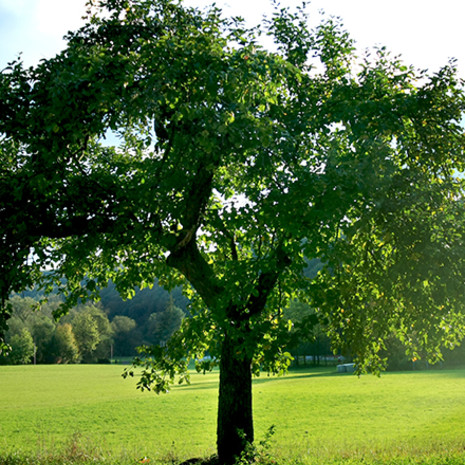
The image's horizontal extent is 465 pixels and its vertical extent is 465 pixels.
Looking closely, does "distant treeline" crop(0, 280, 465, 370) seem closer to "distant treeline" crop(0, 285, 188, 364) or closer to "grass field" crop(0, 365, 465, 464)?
"distant treeline" crop(0, 285, 188, 364)

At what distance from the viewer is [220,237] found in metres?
13.2

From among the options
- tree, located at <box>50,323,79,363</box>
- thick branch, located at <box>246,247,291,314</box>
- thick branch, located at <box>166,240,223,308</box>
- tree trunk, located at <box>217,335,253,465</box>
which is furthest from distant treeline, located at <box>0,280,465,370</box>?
thick branch, located at <box>246,247,291,314</box>

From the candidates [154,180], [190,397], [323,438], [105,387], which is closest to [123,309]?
[105,387]

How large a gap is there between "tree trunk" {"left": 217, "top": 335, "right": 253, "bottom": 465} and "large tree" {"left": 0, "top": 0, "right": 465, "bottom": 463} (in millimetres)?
33

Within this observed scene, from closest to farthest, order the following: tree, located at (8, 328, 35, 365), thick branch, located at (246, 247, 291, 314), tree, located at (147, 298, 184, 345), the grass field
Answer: thick branch, located at (246, 247, 291, 314) < the grass field < tree, located at (8, 328, 35, 365) < tree, located at (147, 298, 184, 345)

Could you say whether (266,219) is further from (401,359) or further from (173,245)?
(401,359)

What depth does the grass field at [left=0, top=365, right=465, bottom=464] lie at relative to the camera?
51.3ft

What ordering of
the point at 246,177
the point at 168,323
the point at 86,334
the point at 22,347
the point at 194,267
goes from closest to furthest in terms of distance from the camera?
1. the point at 246,177
2. the point at 194,267
3. the point at 168,323
4. the point at 22,347
5. the point at 86,334

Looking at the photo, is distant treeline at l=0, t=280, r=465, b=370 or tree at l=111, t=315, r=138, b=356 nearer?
distant treeline at l=0, t=280, r=465, b=370

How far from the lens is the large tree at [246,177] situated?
30.6 feet

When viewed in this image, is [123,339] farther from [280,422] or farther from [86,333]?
[280,422]

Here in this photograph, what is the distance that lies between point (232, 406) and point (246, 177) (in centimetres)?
555

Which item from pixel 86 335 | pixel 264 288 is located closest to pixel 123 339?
pixel 86 335

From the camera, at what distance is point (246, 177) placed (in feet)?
34.3
